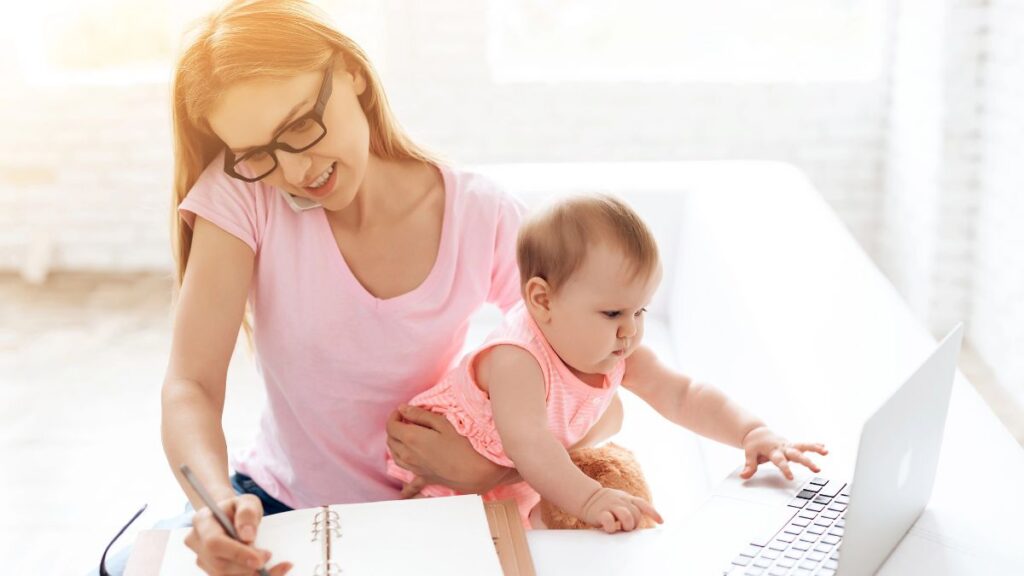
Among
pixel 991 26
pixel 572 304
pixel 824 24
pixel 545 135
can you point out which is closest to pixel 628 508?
pixel 572 304

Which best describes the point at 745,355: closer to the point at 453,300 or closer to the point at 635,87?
the point at 453,300

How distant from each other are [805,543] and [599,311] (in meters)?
0.37

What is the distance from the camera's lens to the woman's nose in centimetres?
135

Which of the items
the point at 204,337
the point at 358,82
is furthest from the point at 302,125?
the point at 204,337

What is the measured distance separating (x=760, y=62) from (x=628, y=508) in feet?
9.75

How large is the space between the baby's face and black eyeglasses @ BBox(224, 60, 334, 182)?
1.15ft

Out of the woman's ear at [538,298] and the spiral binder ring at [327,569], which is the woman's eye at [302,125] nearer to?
the woman's ear at [538,298]

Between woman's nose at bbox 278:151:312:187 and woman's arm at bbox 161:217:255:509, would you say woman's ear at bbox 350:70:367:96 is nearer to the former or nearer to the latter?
woman's nose at bbox 278:151:312:187

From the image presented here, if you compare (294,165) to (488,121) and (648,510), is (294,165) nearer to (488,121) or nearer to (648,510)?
(648,510)

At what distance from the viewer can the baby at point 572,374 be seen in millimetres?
1317

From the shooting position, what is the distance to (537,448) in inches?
52.7

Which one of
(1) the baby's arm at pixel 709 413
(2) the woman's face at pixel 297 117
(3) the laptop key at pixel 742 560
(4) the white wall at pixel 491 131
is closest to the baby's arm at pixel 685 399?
(1) the baby's arm at pixel 709 413

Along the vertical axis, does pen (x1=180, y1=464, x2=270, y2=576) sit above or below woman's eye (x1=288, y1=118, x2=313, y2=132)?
below

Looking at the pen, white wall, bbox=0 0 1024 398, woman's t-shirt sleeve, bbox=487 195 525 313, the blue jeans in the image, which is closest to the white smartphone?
woman's t-shirt sleeve, bbox=487 195 525 313
